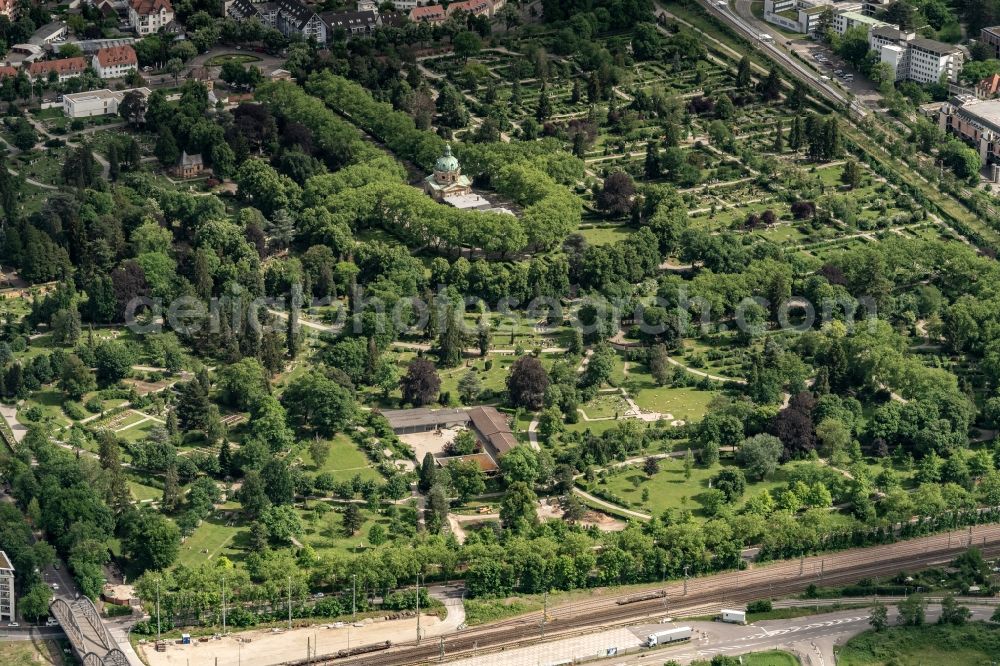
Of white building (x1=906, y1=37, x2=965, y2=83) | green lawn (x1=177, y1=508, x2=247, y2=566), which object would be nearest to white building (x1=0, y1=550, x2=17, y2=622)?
green lawn (x1=177, y1=508, x2=247, y2=566)

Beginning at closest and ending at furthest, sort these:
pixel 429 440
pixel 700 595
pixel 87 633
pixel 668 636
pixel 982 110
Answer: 1. pixel 87 633
2. pixel 668 636
3. pixel 700 595
4. pixel 429 440
5. pixel 982 110

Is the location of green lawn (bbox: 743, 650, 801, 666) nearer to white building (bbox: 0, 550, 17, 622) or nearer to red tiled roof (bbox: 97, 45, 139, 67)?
white building (bbox: 0, 550, 17, 622)

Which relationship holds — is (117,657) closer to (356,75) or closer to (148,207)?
(148,207)

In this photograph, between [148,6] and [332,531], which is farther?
[148,6]

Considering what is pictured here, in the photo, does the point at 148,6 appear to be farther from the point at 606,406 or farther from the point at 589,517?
the point at 589,517

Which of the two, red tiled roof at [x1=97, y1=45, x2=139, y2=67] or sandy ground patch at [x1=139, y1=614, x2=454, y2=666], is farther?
red tiled roof at [x1=97, y1=45, x2=139, y2=67]

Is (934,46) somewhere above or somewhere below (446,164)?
above

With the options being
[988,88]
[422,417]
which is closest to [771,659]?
[422,417]
